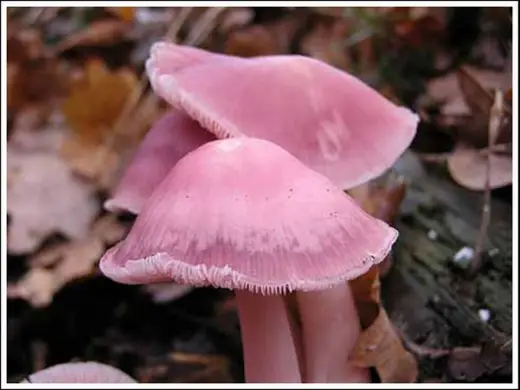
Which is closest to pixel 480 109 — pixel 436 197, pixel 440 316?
pixel 436 197

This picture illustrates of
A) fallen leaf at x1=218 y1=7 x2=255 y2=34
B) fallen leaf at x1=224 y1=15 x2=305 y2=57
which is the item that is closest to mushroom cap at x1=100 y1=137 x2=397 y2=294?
fallen leaf at x1=224 y1=15 x2=305 y2=57

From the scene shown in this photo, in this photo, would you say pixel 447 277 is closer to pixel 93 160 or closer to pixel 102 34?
pixel 93 160

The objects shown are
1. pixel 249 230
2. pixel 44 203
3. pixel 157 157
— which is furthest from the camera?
pixel 44 203

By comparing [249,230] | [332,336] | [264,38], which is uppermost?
[249,230]

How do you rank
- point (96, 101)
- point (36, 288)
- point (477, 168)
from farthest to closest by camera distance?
point (96, 101) < point (36, 288) < point (477, 168)

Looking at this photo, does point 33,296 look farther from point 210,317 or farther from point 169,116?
point 169,116

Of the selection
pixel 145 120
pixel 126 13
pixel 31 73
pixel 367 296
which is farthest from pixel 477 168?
pixel 31 73

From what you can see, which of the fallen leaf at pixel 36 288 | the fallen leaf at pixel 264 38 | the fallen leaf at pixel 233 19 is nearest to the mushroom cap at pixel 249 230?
the fallen leaf at pixel 36 288
